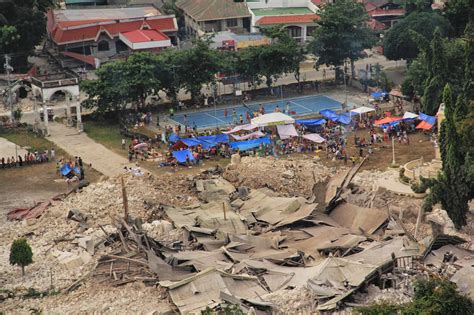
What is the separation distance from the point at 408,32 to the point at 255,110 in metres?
14.6

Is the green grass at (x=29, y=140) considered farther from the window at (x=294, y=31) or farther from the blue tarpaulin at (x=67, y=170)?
the window at (x=294, y=31)

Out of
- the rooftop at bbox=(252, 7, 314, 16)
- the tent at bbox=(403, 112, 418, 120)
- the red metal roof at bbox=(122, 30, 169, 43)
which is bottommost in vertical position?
the tent at bbox=(403, 112, 418, 120)

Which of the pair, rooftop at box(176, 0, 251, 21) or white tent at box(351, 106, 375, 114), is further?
rooftop at box(176, 0, 251, 21)

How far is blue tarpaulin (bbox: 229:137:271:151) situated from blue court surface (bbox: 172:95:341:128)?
24.5 ft

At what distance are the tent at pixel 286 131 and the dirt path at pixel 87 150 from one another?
32.5ft

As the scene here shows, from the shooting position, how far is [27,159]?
2379 inches

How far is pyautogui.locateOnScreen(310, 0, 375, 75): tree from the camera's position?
7506cm

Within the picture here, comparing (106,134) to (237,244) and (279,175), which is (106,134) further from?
(237,244)

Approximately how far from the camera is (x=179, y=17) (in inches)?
3871

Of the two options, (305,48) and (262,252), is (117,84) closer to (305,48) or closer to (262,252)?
(305,48)

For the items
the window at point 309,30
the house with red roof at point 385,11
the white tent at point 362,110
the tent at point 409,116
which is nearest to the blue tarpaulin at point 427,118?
the tent at point 409,116

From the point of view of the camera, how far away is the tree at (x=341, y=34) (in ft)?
246

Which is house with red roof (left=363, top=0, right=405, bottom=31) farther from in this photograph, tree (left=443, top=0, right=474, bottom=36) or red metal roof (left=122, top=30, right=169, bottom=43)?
red metal roof (left=122, top=30, right=169, bottom=43)

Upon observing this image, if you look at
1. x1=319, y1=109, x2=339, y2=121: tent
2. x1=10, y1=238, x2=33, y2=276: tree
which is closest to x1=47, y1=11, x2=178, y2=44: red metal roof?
x1=319, y1=109, x2=339, y2=121: tent
